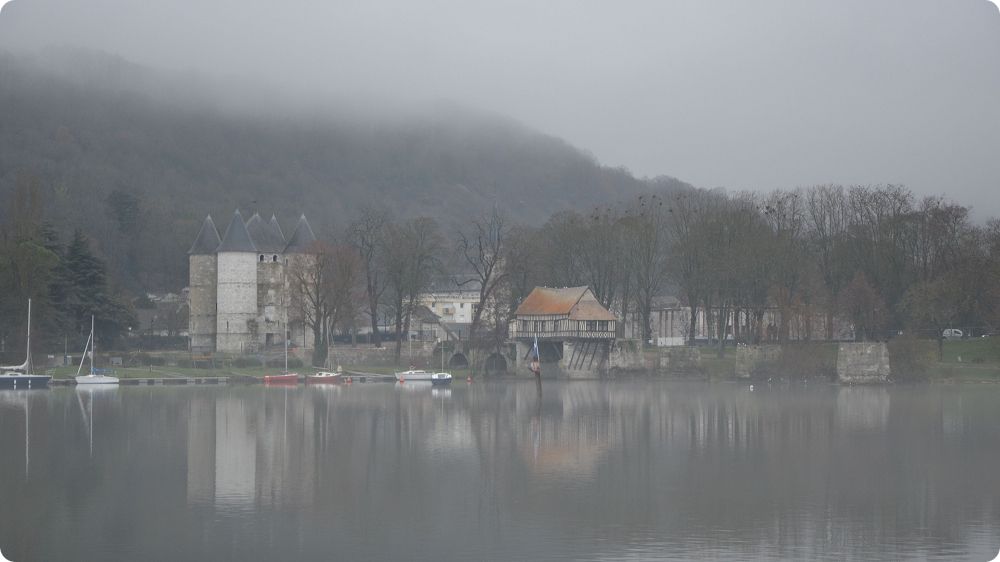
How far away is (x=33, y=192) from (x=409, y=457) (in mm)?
45537

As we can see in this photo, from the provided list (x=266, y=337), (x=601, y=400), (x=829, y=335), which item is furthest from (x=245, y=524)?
(x=266, y=337)

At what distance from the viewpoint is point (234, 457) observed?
93.6 feet

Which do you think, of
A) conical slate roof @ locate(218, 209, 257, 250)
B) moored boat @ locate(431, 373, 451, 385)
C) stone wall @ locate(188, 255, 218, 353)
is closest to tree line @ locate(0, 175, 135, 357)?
stone wall @ locate(188, 255, 218, 353)

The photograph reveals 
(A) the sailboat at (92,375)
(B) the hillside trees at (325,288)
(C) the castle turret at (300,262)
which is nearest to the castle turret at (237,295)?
(C) the castle turret at (300,262)

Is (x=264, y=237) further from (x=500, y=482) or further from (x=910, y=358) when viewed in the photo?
(x=500, y=482)

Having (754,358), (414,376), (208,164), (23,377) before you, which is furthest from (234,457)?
(208,164)

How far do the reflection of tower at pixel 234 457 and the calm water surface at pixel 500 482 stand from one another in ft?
0.31

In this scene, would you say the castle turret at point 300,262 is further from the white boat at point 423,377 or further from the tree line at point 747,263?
the white boat at point 423,377

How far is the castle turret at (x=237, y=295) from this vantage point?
6919cm

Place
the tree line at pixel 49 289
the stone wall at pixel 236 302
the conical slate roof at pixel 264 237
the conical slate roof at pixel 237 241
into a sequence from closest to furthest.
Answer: the tree line at pixel 49 289, the stone wall at pixel 236 302, the conical slate roof at pixel 237 241, the conical slate roof at pixel 264 237

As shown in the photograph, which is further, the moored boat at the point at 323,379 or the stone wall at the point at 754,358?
the moored boat at the point at 323,379

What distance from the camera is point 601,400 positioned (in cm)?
4662

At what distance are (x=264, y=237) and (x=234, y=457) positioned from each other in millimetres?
44094

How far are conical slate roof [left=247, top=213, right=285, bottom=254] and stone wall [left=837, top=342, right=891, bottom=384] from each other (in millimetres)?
32781
